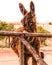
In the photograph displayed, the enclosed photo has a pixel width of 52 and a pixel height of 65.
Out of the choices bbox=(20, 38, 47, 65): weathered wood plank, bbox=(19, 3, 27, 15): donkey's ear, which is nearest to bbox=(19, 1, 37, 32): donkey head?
bbox=(19, 3, 27, 15): donkey's ear

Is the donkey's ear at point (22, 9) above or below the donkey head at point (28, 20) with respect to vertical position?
above

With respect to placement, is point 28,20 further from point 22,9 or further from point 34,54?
point 34,54

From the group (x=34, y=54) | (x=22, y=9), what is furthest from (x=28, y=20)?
(x=34, y=54)

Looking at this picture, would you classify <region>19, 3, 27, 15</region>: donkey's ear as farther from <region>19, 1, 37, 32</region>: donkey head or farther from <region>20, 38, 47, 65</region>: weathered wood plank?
<region>20, 38, 47, 65</region>: weathered wood plank

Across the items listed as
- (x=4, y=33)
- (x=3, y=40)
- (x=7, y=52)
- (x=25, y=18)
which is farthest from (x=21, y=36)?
(x=3, y=40)

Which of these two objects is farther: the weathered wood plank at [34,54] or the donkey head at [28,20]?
the donkey head at [28,20]

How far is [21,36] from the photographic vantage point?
13.7 feet

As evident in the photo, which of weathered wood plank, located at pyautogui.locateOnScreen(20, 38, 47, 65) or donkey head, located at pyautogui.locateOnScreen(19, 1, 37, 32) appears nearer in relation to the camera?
weathered wood plank, located at pyautogui.locateOnScreen(20, 38, 47, 65)

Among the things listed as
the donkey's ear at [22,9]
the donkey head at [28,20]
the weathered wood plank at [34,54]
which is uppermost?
the donkey's ear at [22,9]

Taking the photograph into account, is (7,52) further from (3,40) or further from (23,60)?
(23,60)

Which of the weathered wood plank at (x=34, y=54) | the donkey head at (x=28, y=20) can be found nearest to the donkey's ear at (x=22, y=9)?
the donkey head at (x=28, y=20)

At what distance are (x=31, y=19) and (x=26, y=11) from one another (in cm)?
17

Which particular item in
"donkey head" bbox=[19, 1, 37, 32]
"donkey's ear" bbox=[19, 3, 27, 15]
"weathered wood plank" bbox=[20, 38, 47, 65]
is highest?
"donkey's ear" bbox=[19, 3, 27, 15]

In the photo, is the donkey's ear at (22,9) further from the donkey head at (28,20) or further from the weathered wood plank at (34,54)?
the weathered wood plank at (34,54)
